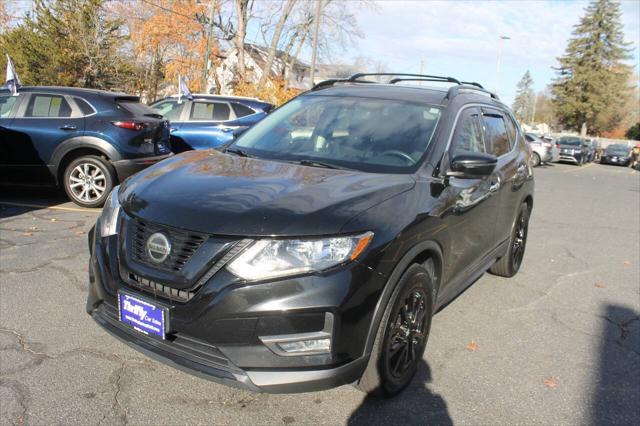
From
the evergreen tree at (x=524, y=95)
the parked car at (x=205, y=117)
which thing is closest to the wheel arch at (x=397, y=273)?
the parked car at (x=205, y=117)

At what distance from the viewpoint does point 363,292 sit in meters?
2.50

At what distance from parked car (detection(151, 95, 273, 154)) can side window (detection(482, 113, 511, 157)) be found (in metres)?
6.30

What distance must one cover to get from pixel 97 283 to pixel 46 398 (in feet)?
2.19

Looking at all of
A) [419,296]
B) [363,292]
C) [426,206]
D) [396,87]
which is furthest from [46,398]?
[396,87]

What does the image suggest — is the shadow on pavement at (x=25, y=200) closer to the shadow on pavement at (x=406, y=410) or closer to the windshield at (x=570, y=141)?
the shadow on pavement at (x=406, y=410)

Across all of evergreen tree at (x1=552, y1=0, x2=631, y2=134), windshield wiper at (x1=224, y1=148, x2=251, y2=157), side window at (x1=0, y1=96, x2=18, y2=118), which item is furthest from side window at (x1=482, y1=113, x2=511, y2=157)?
evergreen tree at (x1=552, y1=0, x2=631, y2=134)

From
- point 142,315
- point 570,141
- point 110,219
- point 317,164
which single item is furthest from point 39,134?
point 570,141

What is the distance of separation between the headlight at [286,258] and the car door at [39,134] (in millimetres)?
5822

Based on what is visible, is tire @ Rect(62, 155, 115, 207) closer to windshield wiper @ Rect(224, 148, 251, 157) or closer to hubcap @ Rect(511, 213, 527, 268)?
windshield wiper @ Rect(224, 148, 251, 157)

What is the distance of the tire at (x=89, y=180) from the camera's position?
24.0 ft

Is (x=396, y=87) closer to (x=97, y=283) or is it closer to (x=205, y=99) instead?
(x=97, y=283)

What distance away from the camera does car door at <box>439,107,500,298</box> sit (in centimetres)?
343

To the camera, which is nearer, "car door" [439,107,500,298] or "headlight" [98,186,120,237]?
"headlight" [98,186,120,237]

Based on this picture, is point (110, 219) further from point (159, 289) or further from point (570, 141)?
point (570, 141)
